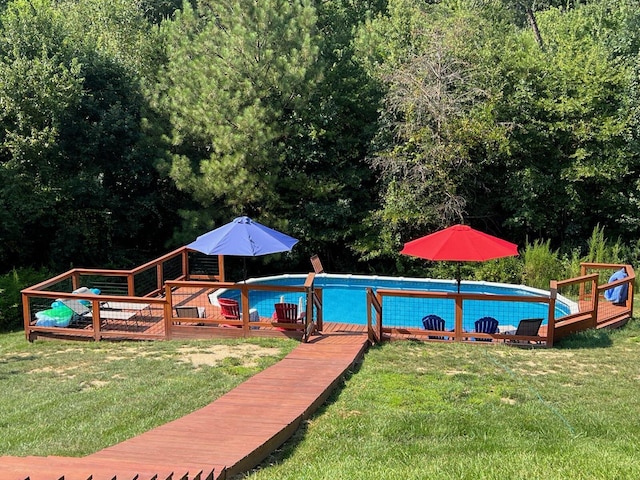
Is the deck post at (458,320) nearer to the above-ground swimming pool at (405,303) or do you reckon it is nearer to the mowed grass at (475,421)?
the mowed grass at (475,421)

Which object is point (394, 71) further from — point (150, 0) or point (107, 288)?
point (150, 0)

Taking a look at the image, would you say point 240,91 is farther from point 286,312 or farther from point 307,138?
point 286,312

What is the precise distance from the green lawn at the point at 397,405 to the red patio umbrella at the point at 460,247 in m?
1.58

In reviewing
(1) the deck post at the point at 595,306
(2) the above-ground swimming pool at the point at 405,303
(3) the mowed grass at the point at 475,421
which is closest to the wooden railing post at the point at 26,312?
(2) the above-ground swimming pool at the point at 405,303

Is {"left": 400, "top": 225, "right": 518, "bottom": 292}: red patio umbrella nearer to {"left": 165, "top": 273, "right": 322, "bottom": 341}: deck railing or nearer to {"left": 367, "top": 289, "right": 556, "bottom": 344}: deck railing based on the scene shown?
{"left": 367, "top": 289, "right": 556, "bottom": 344}: deck railing

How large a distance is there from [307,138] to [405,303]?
22.1ft

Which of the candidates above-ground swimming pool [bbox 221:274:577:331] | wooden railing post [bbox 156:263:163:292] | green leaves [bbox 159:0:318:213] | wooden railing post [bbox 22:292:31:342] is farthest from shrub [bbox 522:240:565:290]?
wooden railing post [bbox 22:292:31:342]

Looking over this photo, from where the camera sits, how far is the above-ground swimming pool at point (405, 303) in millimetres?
13259

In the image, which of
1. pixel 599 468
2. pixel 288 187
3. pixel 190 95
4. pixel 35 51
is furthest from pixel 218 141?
pixel 599 468

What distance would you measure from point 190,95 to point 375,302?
9.66 metres

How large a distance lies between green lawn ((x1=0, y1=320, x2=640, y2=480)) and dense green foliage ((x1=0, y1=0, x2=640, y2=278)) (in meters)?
7.52

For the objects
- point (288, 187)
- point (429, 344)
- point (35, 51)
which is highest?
point (35, 51)

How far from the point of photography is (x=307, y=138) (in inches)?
725

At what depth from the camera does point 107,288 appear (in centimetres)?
1580
